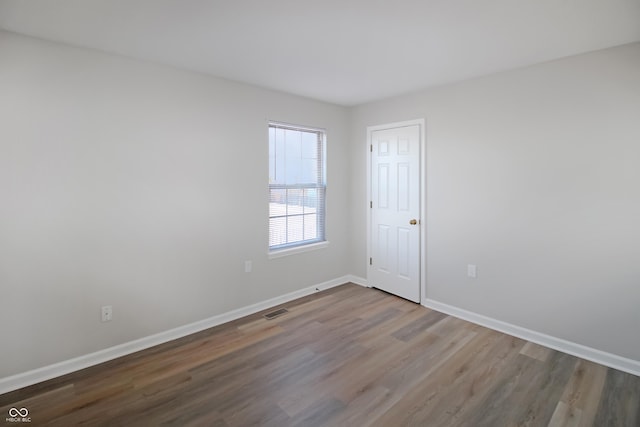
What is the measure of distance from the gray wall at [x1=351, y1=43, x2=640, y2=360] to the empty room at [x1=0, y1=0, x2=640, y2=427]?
0.6 inches

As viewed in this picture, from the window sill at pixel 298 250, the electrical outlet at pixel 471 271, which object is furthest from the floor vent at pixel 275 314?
the electrical outlet at pixel 471 271

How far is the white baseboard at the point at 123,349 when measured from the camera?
88.0 inches

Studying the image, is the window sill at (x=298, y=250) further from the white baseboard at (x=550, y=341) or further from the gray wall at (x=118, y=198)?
the white baseboard at (x=550, y=341)

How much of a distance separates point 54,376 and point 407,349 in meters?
2.66

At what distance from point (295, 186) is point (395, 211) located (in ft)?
4.02

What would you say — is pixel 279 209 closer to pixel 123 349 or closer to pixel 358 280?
pixel 358 280

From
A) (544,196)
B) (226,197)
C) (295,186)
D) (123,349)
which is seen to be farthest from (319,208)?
(123,349)

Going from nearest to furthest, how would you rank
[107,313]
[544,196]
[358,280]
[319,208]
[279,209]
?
[107,313] < [544,196] < [279,209] < [319,208] < [358,280]

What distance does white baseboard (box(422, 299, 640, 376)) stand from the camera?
242cm

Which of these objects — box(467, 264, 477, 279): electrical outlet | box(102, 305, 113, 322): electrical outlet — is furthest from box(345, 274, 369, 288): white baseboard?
box(102, 305, 113, 322): electrical outlet

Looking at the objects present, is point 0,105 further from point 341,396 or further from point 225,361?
point 341,396

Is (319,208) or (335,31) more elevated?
(335,31)

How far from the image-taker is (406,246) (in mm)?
3803

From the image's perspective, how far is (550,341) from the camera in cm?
276
